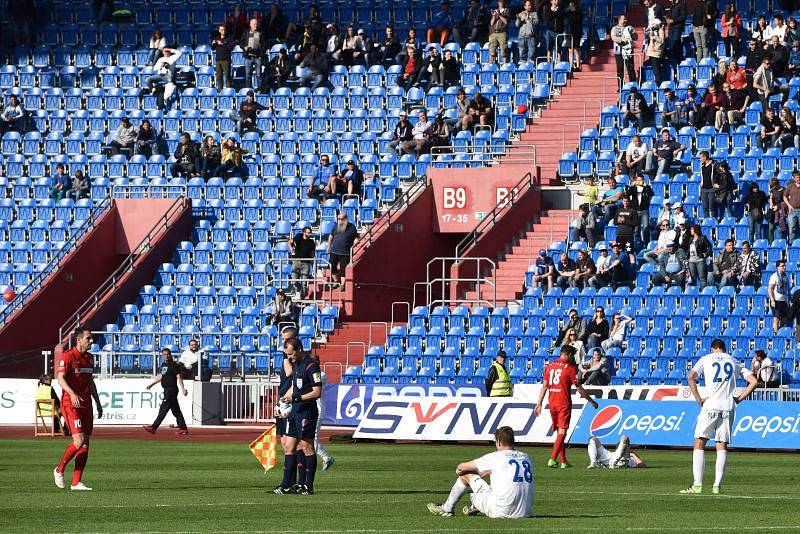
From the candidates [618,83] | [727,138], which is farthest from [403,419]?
[618,83]

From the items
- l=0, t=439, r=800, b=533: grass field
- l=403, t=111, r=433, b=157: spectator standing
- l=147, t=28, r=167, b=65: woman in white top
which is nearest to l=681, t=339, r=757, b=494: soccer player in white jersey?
l=0, t=439, r=800, b=533: grass field

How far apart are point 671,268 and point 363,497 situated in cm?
1807

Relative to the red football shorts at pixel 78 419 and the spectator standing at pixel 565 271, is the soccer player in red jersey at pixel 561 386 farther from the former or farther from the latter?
the spectator standing at pixel 565 271

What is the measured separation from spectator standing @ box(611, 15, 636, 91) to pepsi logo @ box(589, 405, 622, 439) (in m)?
14.0

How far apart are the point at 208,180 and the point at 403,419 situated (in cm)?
1436

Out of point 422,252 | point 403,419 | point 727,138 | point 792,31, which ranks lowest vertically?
point 403,419

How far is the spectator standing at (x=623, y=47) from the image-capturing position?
41281 mm

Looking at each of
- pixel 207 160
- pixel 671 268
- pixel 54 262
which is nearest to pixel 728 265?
pixel 671 268

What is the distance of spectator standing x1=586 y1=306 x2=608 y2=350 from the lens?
112ft

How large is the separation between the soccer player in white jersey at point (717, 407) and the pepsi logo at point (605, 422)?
9.79 metres

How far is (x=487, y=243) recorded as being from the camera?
39.9 metres

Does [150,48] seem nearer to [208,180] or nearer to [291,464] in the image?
[208,180]

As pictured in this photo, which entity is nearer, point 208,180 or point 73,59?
point 208,180

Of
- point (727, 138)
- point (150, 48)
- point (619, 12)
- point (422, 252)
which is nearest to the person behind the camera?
point (727, 138)
